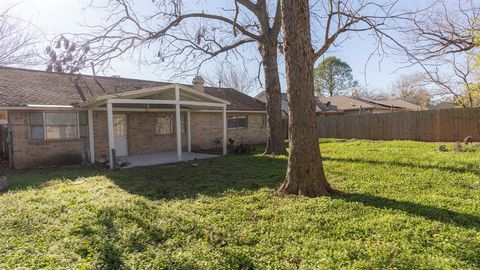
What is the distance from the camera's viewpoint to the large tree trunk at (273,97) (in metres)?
11.7

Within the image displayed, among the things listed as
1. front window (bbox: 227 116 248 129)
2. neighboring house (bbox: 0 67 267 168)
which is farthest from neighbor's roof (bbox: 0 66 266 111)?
front window (bbox: 227 116 248 129)

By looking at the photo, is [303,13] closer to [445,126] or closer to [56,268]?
[56,268]

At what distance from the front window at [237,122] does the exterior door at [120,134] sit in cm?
625

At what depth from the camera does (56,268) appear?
3.23 m

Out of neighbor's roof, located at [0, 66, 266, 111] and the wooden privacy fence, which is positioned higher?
neighbor's roof, located at [0, 66, 266, 111]

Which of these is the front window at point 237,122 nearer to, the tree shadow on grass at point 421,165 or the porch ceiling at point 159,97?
the porch ceiling at point 159,97

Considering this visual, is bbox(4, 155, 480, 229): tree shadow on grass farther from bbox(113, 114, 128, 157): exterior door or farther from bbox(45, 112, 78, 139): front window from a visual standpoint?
bbox(113, 114, 128, 157): exterior door

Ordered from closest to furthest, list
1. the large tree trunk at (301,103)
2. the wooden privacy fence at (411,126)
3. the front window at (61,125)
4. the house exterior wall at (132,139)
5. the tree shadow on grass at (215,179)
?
1. the tree shadow on grass at (215,179)
2. the large tree trunk at (301,103)
3. the house exterior wall at (132,139)
4. the front window at (61,125)
5. the wooden privacy fence at (411,126)

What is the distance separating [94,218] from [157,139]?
32.2 ft

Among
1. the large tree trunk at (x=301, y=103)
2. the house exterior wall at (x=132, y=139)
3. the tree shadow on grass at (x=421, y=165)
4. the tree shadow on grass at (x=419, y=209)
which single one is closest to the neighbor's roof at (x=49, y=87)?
the house exterior wall at (x=132, y=139)

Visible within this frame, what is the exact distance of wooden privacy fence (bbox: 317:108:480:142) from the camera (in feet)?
46.7

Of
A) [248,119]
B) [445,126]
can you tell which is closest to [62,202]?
[248,119]

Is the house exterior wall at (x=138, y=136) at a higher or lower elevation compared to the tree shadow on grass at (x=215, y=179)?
higher

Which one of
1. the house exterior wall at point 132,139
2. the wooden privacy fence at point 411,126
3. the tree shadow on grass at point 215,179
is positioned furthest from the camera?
the wooden privacy fence at point 411,126
